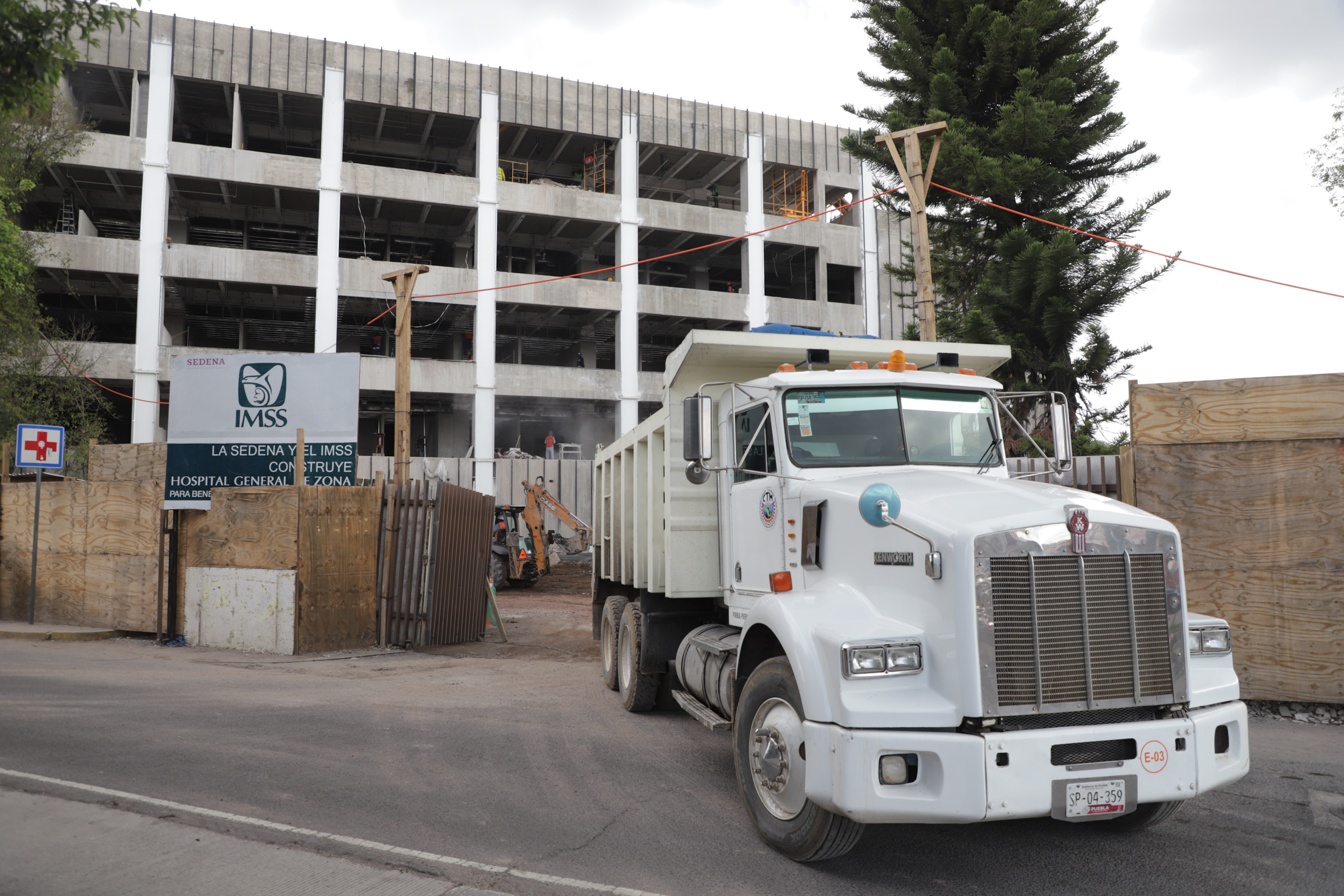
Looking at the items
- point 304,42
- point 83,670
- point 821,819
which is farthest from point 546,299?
point 821,819

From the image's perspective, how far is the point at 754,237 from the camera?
40094 millimetres

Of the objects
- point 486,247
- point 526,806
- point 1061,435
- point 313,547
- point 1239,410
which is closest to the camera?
point 526,806

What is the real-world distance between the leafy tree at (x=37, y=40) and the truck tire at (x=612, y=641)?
6.92 m

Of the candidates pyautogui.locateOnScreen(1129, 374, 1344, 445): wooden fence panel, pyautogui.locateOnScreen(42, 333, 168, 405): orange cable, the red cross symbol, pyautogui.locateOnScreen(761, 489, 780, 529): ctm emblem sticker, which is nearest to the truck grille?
pyautogui.locateOnScreen(761, 489, 780, 529): ctm emblem sticker

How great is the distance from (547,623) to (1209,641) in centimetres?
1446

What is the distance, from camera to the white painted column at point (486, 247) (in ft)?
115

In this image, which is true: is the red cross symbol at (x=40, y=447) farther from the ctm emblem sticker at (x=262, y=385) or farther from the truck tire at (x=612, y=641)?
the truck tire at (x=612, y=641)

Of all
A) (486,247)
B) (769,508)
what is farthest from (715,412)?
(486,247)

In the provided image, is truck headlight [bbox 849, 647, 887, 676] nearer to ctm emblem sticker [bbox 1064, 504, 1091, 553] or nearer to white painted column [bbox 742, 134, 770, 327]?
ctm emblem sticker [bbox 1064, 504, 1091, 553]

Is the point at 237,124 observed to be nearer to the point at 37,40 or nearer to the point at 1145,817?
the point at 37,40

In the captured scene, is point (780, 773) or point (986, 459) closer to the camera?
point (780, 773)

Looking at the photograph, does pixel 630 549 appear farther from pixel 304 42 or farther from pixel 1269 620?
pixel 304 42

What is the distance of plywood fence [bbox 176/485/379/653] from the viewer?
12852 millimetres

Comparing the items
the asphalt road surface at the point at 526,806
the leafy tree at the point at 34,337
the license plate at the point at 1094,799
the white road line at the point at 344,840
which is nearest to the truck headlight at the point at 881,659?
the license plate at the point at 1094,799
